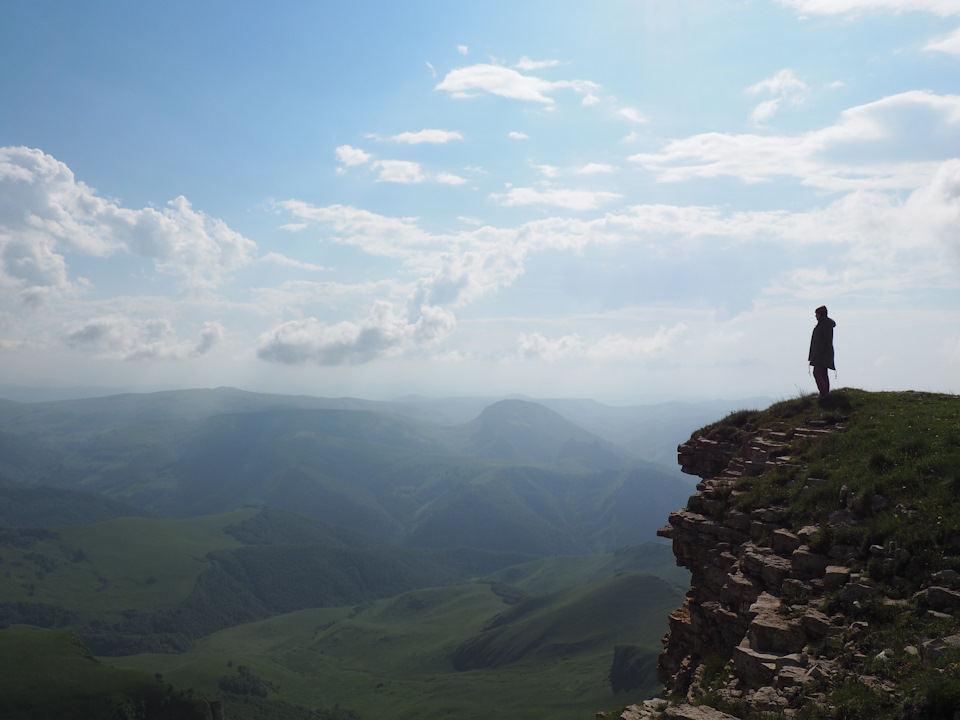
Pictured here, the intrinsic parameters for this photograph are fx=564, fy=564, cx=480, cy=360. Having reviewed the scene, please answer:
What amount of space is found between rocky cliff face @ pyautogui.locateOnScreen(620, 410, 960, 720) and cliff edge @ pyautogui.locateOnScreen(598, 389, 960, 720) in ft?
0.18

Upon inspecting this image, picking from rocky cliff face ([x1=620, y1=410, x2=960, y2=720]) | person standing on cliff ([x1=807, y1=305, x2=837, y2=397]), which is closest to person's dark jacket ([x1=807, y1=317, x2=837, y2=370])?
person standing on cliff ([x1=807, y1=305, x2=837, y2=397])

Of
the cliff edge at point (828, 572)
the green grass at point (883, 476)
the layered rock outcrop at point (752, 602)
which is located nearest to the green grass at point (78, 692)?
the layered rock outcrop at point (752, 602)

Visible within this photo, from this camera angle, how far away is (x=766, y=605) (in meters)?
18.7

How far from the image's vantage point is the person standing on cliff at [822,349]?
105 feet

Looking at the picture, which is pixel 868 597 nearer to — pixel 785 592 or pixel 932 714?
pixel 785 592

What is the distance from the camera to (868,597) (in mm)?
16531

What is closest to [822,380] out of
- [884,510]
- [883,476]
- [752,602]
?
[883,476]

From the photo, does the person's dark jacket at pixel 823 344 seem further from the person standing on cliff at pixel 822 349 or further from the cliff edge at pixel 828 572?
the cliff edge at pixel 828 572

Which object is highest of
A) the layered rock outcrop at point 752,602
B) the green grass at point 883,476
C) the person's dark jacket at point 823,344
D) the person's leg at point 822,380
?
the person's dark jacket at point 823,344

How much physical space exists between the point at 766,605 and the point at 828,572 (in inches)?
87.7

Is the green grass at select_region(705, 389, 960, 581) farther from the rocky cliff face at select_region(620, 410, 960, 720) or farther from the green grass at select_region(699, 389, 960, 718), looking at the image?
the rocky cliff face at select_region(620, 410, 960, 720)

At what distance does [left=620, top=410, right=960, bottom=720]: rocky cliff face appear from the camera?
15.0 metres

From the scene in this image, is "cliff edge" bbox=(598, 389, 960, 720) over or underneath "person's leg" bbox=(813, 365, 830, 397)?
underneath

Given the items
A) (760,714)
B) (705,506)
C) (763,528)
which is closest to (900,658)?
(760,714)
